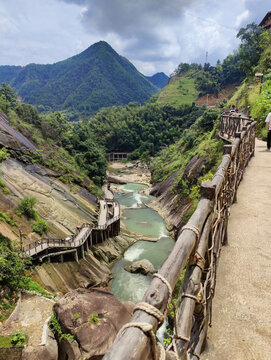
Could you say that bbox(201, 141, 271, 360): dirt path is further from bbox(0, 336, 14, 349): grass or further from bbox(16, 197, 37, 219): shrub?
bbox(16, 197, 37, 219): shrub

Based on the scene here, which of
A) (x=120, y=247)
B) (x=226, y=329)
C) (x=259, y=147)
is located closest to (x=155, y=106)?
(x=120, y=247)

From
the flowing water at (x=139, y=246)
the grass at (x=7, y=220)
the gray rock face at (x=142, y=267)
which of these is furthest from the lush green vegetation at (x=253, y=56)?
the grass at (x=7, y=220)

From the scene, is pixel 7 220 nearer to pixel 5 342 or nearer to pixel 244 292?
pixel 5 342

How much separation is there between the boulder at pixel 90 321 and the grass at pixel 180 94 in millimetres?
76370

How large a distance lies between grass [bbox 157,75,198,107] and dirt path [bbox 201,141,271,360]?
79219 mm

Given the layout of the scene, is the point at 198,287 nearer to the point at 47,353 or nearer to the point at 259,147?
the point at 47,353

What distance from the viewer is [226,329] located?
3.02 m

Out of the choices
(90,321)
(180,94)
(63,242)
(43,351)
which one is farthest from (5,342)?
(180,94)

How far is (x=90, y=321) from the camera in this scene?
10344 millimetres

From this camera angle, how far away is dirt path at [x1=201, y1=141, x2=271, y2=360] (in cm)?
278

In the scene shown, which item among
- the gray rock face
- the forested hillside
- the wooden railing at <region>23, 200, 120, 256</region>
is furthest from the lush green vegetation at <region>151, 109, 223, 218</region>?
the wooden railing at <region>23, 200, 120, 256</region>

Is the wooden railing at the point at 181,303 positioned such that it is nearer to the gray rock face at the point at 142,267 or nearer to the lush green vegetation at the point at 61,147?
the gray rock face at the point at 142,267

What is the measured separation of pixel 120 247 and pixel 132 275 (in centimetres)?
408

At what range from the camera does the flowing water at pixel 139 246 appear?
16.8 metres
